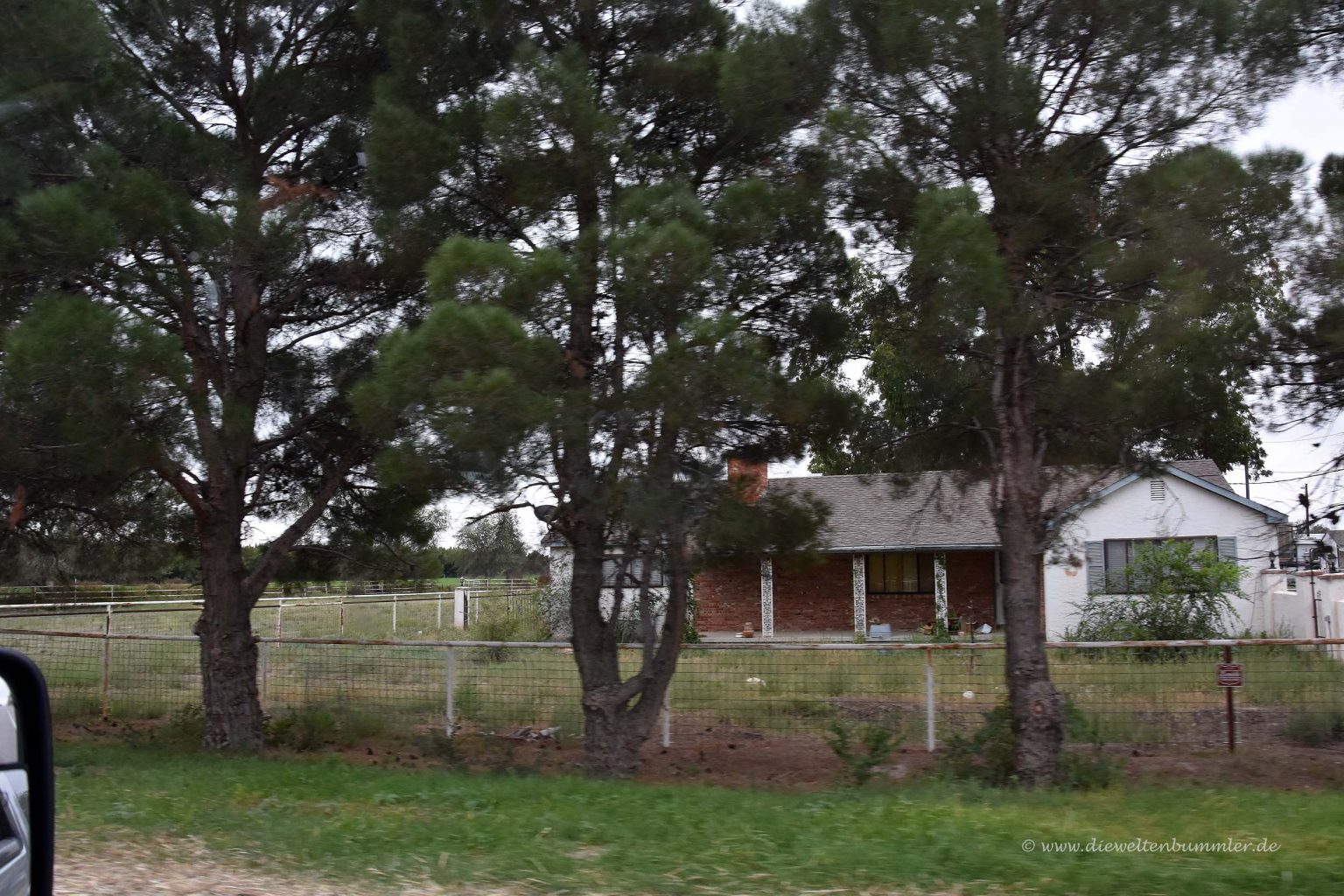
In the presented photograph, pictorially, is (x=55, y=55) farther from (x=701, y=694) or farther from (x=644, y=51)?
(x=701, y=694)

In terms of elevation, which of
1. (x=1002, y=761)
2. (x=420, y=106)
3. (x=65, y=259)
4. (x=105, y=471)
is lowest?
(x=1002, y=761)

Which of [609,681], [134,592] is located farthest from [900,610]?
[134,592]

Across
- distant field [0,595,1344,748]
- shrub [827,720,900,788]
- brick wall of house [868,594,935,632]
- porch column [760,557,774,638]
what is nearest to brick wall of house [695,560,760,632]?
porch column [760,557,774,638]

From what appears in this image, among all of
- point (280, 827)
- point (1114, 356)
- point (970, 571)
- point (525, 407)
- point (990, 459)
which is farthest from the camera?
point (970, 571)

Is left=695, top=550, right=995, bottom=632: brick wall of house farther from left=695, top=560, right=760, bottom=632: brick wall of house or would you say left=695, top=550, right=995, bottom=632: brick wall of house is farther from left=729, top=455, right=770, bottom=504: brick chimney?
left=729, top=455, right=770, bottom=504: brick chimney

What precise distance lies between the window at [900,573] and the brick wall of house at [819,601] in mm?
654

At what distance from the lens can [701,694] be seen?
45.4 ft

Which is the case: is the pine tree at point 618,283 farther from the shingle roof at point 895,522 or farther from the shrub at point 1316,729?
the shingle roof at point 895,522

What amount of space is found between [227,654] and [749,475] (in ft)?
22.4

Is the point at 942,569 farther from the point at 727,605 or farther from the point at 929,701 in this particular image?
the point at 929,701

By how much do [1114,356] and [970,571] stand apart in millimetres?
19132

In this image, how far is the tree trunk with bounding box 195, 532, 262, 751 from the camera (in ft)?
44.9

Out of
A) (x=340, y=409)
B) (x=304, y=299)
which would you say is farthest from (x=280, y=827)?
(x=304, y=299)

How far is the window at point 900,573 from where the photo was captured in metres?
29.5
